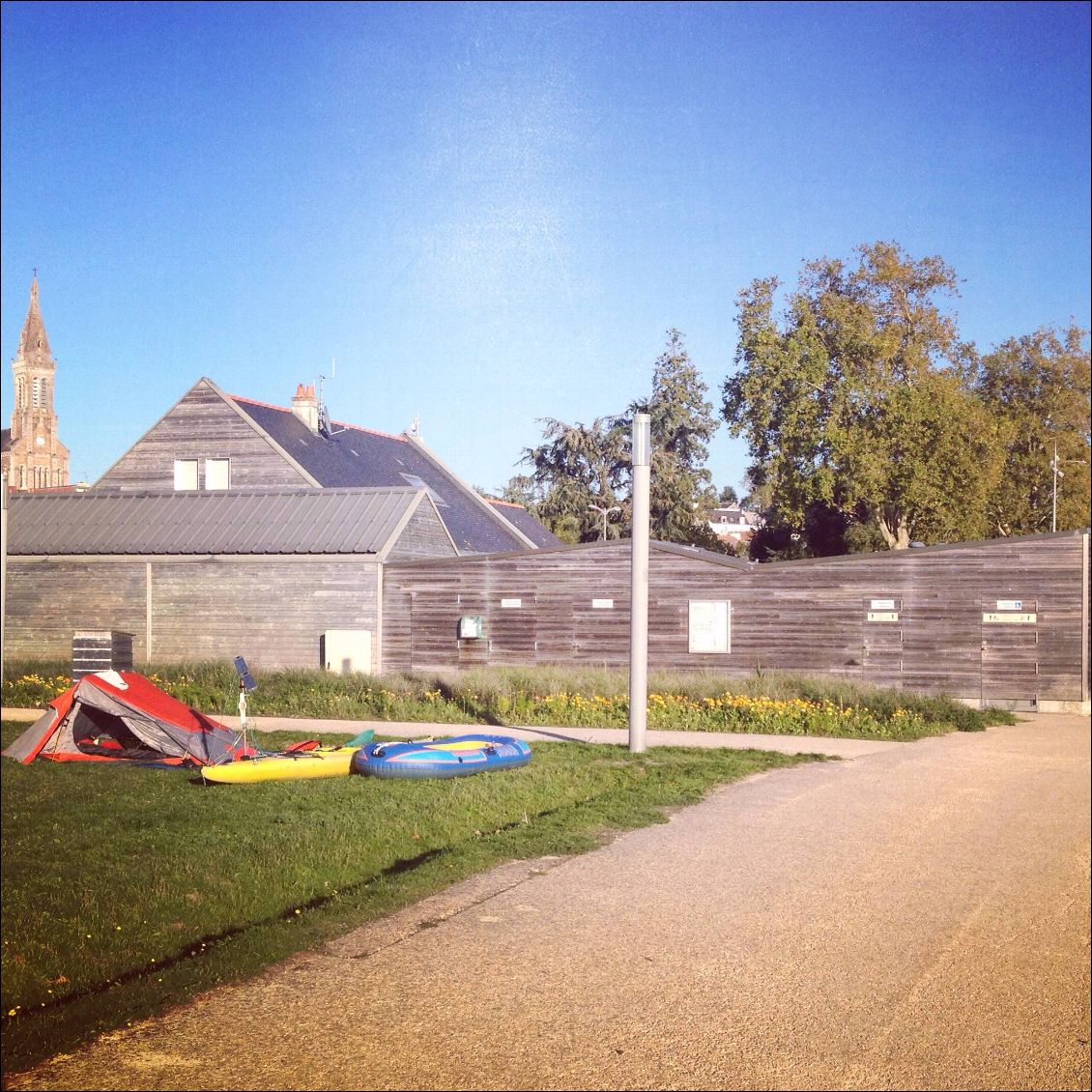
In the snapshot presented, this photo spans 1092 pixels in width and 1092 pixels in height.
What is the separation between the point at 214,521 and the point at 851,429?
622 inches

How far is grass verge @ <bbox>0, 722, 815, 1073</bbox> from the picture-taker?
627 centimetres

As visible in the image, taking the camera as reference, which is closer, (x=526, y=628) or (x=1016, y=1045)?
(x=1016, y=1045)

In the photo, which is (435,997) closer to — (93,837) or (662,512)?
(93,837)

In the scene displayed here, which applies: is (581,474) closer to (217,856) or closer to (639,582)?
(639,582)

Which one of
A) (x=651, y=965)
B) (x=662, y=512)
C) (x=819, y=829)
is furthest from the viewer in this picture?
(x=662, y=512)

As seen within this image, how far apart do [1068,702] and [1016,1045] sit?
18.7 metres

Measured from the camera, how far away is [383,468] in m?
36.8

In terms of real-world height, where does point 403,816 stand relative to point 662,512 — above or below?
below

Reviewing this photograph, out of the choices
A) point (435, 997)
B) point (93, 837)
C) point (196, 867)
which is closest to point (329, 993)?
point (435, 997)

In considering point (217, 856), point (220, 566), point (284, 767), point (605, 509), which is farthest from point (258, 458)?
point (217, 856)

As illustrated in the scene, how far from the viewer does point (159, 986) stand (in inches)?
234

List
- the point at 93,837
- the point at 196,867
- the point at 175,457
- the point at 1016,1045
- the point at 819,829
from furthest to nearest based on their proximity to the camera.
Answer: the point at 175,457 → the point at 819,829 → the point at 93,837 → the point at 196,867 → the point at 1016,1045

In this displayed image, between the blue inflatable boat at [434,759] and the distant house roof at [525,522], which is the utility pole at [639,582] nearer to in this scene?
the blue inflatable boat at [434,759]

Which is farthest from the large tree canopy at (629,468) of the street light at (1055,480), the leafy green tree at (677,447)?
the street light at (1055,480)
